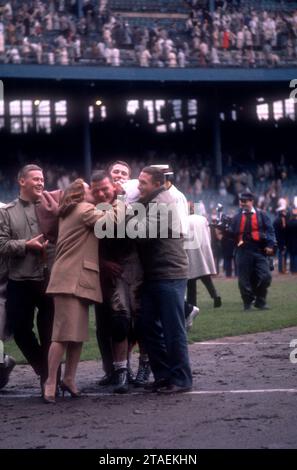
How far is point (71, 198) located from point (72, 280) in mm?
700

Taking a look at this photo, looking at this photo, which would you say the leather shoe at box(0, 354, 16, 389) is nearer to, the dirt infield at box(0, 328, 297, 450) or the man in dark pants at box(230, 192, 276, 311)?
the dirt infield at box(0, 328, 297, 450)

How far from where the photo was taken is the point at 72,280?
313 inches

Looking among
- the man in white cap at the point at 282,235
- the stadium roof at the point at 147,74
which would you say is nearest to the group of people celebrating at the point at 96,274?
the man in white cap at the point at 282,235

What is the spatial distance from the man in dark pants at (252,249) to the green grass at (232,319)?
0.37 metres

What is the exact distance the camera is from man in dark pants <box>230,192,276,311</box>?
15.2 m

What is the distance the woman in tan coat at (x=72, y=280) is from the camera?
26.0 feet

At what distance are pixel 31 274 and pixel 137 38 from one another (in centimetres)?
2834

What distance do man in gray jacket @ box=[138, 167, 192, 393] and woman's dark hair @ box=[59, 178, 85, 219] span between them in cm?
53

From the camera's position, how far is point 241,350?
1073 cm

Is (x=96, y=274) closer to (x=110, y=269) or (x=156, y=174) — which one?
(x=110, y=269)

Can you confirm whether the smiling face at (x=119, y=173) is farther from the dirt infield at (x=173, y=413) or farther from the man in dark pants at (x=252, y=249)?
the man in dark pants at (x=252, y=249)

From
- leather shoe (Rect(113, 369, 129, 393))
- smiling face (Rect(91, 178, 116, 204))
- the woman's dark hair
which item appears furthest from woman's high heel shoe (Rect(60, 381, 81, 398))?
smiling face (Rect(91, 178, 116, 204))
